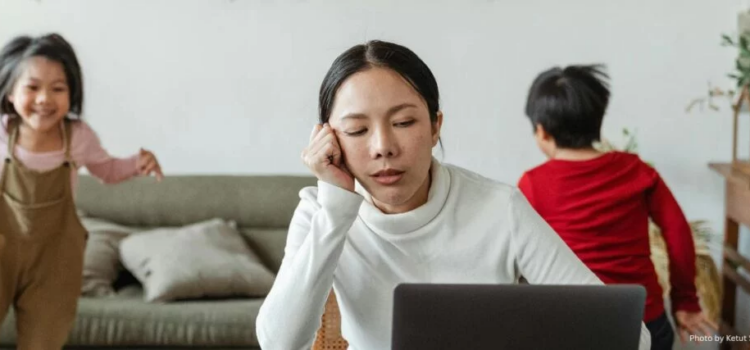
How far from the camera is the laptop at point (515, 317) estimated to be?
98cm

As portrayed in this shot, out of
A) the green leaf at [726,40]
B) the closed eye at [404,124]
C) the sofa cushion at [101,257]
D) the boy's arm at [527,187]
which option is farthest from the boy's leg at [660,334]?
the sofa cushion at [101,257]

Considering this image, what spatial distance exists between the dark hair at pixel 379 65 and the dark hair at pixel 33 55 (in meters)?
1.13

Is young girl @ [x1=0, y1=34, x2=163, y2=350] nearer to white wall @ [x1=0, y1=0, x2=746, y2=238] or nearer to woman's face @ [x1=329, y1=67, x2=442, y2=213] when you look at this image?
woman's face @ [x1=329, y1=67, x2=442, y2=213]

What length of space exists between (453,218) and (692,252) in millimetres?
1050

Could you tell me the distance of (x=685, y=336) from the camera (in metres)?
2.05

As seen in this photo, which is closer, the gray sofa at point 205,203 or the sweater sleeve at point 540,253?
the sweater sleeve at point 540,253

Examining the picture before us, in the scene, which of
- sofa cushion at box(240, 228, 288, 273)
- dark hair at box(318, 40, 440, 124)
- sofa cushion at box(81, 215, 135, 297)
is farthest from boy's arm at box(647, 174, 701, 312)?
sofa cushion at box(81, 215, 135, 297)

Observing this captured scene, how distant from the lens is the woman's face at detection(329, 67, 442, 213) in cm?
126

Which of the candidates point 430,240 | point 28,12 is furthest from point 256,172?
point 430,240

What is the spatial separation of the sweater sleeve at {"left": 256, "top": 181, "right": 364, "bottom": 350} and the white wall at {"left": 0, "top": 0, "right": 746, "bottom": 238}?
88.6 inches

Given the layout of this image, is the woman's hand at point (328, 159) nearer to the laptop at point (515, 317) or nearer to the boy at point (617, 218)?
the laptop at point (515, 317)

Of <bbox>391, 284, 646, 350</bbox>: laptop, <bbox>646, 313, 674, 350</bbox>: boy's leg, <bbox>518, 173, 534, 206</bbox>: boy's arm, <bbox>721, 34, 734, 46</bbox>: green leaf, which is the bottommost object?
<bbox>646, 313, 674, 350</bbox>: boy's leg

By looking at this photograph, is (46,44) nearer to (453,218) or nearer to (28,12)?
(453,218)

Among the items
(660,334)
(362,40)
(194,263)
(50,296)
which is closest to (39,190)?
(50,296)
